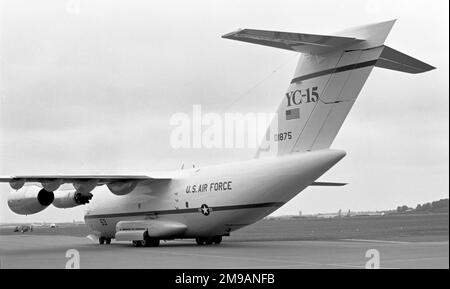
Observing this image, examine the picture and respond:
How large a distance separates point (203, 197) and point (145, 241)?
3.32m

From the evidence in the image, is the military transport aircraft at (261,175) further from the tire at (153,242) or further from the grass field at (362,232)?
the grass field at (362,232)

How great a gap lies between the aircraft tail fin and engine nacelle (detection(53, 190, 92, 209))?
31.0 feet

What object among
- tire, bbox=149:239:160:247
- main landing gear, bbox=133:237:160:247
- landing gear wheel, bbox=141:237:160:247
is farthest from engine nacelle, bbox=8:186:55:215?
tire, bbox=149:239:160:247

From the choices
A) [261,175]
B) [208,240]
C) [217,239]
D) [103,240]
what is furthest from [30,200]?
[261,175]

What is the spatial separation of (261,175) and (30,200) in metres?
9.41

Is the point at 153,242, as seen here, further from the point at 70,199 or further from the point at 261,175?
the point at 261,175

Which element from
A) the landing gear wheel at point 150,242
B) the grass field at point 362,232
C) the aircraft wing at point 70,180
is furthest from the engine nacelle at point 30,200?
the grass field at point 362,232

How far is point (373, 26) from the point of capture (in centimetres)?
1483

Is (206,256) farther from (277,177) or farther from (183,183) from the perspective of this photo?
(183,183)

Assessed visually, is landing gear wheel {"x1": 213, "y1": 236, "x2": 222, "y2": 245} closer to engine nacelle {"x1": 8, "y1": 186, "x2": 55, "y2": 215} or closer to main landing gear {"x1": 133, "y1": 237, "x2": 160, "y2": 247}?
main landing gear {"x1": 133, "y1": 237, "x2": 160, "y2": 247}

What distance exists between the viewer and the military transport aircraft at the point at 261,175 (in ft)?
50.7

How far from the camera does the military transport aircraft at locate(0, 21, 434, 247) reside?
50.7ft

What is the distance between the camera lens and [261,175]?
18.1 metres
